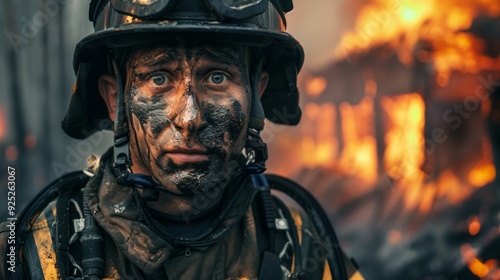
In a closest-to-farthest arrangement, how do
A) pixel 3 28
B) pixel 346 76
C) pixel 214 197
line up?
1. pixel 214 197
2. pixel 3 28
3. pixel 346 76

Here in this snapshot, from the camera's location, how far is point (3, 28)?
5.99m

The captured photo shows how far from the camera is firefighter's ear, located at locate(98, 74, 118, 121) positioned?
307 centimetres

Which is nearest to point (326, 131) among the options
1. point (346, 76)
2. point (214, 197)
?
point (346, 76)

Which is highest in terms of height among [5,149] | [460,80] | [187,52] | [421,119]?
[187,52]

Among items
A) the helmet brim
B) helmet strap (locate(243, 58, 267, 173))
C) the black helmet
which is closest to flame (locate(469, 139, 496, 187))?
the helmet brim

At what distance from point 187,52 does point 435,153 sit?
4126 mm

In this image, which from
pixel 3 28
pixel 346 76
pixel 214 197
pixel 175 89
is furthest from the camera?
pixel 346 76

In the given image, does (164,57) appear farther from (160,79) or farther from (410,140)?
(410,140)

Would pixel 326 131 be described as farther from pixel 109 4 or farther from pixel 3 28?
pixel 109 4

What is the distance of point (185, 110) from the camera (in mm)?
2682

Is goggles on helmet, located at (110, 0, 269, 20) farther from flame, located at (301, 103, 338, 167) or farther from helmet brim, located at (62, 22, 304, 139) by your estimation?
flame, located at (301, 103, 338, 167)

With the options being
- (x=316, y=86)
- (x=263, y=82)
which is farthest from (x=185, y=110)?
(x=316, y=86)

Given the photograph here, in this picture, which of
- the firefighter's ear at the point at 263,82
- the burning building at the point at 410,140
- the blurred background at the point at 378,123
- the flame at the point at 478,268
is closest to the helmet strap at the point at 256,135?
the firefighter's ear at the point at 263,82

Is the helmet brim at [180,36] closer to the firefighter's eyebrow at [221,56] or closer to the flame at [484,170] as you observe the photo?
the firefighter's eyebrow at [221,56]
